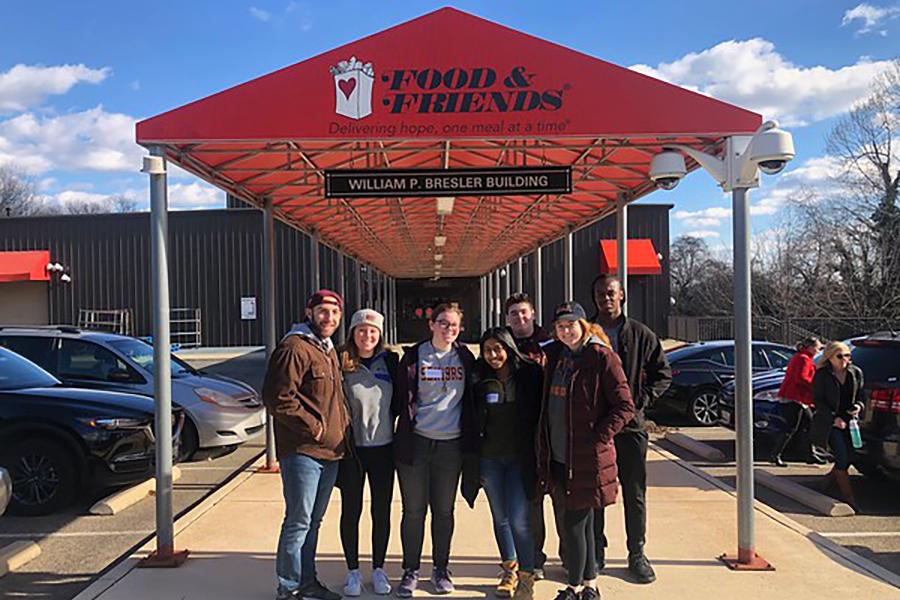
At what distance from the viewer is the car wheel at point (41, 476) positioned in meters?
6.68

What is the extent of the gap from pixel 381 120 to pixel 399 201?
14.6ft

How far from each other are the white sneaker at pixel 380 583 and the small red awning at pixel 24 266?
32255 mm

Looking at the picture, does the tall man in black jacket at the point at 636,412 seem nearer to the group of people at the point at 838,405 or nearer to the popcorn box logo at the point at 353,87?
the popcorn box logo at the point at 353,87

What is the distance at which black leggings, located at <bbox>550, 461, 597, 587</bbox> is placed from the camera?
414 cm

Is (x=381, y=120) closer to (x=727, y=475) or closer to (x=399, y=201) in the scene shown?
(x=399, y=201)

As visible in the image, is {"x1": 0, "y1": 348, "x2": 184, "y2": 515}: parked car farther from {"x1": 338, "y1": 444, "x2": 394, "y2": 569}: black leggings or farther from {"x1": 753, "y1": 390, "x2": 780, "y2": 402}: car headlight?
{"x1": 753, "y1": 390, "x2": 780, "y2": 402}: car headlight

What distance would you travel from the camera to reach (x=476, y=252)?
56.4 feet

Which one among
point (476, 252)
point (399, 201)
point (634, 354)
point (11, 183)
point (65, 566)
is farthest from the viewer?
point (11, 183)

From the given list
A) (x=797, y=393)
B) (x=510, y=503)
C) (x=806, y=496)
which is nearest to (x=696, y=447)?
(x=797, y=393)

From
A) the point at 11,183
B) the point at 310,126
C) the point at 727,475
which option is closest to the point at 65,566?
the point at 310,126

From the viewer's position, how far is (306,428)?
13.4 ft

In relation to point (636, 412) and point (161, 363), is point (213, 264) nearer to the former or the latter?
point (161, 363)

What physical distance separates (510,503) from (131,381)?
6100mm

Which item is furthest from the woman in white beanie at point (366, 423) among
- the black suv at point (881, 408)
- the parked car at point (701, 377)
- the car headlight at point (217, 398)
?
the parked car at point (701, 377)
